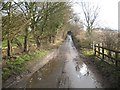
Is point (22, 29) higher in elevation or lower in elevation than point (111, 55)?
higher

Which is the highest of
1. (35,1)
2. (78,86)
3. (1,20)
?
(35,1)

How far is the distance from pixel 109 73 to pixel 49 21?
16611mm

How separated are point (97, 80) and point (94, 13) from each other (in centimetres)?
3297

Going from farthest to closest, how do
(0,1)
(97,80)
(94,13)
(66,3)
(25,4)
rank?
(94,13), (66,3), (25,4), (0,1), (97,80)

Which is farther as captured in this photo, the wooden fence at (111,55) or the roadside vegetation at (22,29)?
the roadside vegetation at (22,29)

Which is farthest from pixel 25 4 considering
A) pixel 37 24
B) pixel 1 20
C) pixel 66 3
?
pixel 1 20

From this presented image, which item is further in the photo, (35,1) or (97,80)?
(35,1)

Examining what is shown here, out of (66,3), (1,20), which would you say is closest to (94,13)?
(66,3)

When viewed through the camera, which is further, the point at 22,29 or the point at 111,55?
the point at 22,29

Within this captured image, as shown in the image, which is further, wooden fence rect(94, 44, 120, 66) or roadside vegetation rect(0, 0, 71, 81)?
roadside vegetation rect(0, 0, 71, 81)

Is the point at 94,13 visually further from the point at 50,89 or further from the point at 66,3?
the point at 50,89

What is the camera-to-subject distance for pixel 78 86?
9.35 meters

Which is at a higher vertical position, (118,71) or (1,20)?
A: (1,20)

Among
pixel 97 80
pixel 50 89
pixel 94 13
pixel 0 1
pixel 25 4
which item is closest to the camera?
pixel 50 89
